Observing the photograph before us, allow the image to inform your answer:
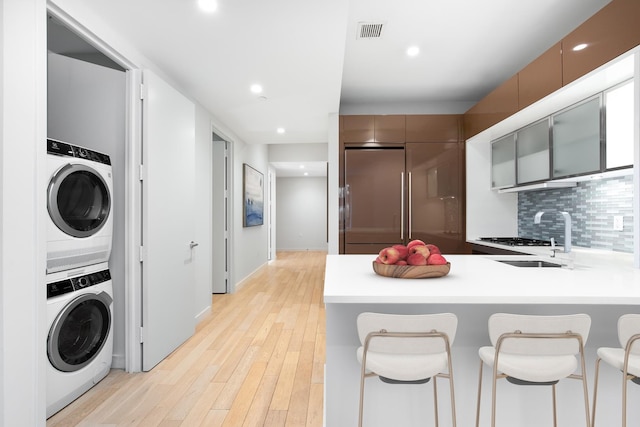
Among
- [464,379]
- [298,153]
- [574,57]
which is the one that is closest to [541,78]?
[574,57]

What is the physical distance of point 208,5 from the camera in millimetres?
2043

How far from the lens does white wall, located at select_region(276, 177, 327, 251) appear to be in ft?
35.1

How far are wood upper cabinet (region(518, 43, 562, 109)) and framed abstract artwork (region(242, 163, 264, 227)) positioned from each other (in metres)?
4.12

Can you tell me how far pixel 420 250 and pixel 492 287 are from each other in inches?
13.9

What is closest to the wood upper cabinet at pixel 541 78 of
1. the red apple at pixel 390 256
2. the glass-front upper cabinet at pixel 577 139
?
the glass-front upper cabinet at pixel 577 139

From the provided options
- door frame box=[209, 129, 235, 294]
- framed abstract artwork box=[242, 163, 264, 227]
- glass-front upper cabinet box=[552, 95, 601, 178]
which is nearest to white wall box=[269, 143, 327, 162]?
framed abstract artwork box=[242, 163, 264, 227]

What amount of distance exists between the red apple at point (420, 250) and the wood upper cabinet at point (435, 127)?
2.85 m

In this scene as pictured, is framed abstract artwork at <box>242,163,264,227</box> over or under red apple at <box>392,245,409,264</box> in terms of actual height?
over

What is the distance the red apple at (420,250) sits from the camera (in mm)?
1643

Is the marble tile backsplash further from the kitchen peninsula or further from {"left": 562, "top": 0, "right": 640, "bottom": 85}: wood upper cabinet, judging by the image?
the kitchen peninsula

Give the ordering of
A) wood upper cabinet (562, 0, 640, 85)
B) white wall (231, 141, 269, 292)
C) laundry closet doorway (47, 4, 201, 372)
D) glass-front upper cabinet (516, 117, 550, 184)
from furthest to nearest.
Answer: white wall (231, 141, 269, 292), glass-front upper cabinet (516, 117, 550, 184), laundry closet doorway (47, 4, 201, 372), wood upper cabinet (562, 0, 640, 85)

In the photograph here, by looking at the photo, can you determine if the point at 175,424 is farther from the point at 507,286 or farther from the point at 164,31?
the point at 164,31

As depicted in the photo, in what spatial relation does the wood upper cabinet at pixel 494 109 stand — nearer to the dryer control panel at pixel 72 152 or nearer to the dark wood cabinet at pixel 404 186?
the dark wood cabinet at pixel 404 186

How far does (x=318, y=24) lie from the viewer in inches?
88.6
